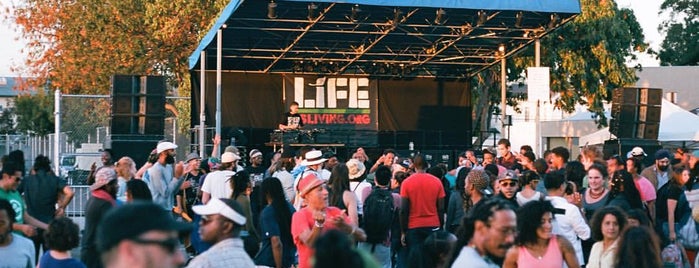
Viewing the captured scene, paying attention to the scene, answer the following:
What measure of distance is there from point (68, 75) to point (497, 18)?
750 inches

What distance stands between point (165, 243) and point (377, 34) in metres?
22.9

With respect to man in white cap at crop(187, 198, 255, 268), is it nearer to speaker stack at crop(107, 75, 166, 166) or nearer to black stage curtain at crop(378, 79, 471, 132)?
speaker stack at crop(107, 75, 166, 166)

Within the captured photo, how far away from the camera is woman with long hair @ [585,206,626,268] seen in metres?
7.25

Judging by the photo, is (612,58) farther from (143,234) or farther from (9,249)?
(143,234)

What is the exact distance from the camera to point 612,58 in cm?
3152

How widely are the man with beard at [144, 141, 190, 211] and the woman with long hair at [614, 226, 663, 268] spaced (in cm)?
691

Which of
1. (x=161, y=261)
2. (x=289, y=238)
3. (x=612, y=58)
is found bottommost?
(x=289, y=238)

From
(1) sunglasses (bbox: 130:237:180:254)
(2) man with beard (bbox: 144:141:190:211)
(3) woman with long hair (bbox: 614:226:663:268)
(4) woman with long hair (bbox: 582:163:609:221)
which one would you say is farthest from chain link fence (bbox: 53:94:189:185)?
(1) sunglasses (bbox: 130:237:180:254)

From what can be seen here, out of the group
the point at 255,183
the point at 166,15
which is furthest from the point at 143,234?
the point at 166,15

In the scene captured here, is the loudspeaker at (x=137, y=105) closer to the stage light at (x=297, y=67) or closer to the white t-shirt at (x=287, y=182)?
the white t-shirt at (x=287, y=182)

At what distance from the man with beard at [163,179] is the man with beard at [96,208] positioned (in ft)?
12.5

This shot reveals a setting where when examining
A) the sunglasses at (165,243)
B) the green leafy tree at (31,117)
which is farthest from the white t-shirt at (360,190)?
the green leafy tree at (31,117)

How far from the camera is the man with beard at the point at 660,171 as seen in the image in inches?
525

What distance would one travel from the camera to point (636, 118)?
22.1 m
